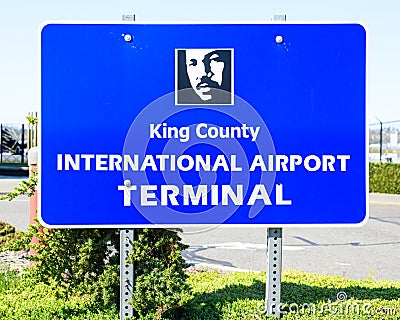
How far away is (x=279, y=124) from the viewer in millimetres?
4457

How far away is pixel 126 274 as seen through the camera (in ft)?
14.7

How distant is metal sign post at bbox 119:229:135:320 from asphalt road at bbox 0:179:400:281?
3.70m

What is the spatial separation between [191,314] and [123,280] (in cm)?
55

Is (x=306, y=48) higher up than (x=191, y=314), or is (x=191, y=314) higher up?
(x=306, y=48)

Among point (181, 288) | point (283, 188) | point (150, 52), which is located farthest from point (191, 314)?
point (150, 52)

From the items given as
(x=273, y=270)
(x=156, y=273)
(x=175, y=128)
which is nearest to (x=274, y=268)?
(x=273, y=270)

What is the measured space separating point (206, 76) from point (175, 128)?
39 centimetres

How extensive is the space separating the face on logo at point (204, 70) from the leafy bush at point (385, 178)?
1897cm

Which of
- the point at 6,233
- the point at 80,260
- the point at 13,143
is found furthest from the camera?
the point at 13,143

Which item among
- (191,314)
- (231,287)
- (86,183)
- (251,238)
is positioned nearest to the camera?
(86,183)

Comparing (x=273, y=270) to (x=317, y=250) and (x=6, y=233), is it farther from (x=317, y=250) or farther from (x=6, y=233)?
(x=317, y=250)

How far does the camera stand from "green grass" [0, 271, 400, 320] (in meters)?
4.66

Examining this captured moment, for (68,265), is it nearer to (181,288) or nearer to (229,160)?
(181,288)

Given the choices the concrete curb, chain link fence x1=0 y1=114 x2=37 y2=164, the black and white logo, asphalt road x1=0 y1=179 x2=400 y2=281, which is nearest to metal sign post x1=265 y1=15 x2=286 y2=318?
the black and white logo
